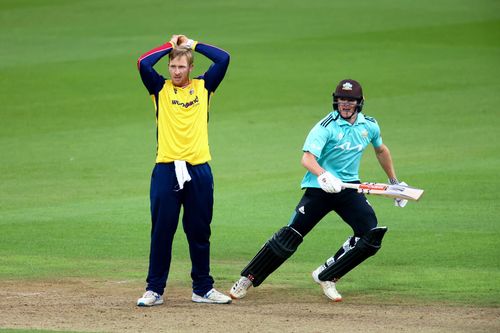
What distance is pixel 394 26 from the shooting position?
27844 millimetres

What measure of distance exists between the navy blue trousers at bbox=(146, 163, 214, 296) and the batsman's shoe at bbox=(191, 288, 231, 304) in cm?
31

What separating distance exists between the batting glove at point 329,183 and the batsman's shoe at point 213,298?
133cm

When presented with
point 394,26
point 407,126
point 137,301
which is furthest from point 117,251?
point 394,26

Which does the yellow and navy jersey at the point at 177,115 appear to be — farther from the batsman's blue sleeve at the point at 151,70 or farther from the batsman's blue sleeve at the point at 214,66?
the batsman's blue sleeve at the point at 214,66

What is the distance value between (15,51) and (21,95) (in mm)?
3718

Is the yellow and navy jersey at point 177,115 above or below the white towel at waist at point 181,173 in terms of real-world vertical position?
above

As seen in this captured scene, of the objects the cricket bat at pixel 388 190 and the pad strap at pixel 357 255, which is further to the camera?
the pad strap at pixel 357 255

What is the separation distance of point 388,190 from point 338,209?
20.9 inches

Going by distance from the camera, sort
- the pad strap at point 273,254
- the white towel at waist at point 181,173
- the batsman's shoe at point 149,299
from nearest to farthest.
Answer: the white towel at waist at point 181,173 < the batsman's shoe at point 149,299 < the pad strap at point 273,254

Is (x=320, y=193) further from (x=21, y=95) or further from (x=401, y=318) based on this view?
(x=21, y=95)

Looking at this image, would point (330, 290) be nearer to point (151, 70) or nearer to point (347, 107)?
point (347, 107)

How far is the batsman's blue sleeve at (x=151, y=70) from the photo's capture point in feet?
31.8

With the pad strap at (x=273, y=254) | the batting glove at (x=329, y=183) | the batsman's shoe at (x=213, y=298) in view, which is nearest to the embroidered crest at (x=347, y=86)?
the batting glove at (x=329, y=183)

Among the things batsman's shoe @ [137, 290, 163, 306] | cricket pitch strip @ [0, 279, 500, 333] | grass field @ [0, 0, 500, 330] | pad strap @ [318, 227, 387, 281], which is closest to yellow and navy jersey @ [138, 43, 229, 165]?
batsman's shoe @ [137, 290, 163, 306]
